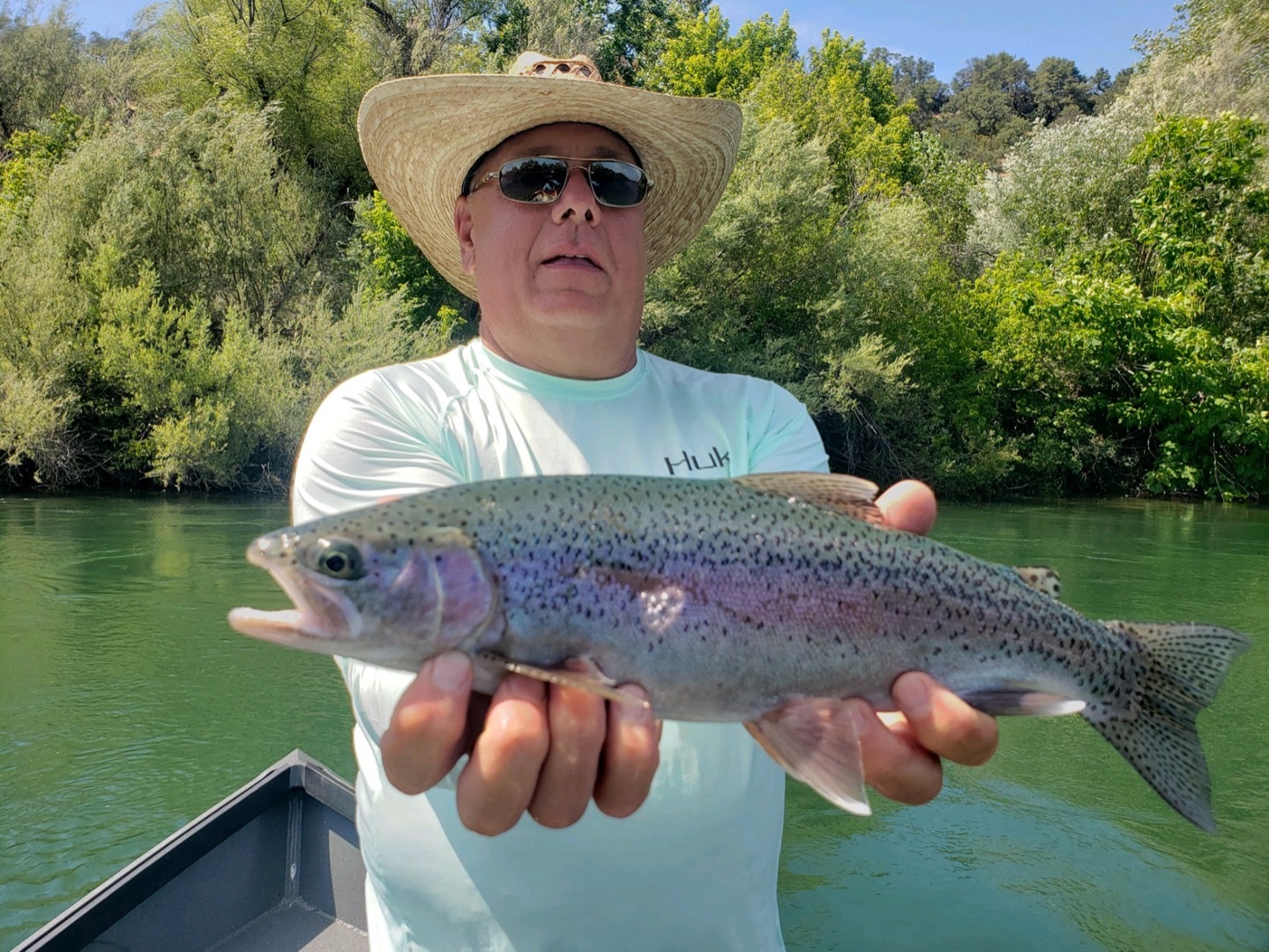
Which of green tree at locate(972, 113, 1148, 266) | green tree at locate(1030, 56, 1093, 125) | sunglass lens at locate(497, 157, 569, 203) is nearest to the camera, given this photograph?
sunglass lens at locate(497, 157, 569, 203)

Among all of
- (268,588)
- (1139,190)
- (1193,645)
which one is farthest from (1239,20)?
(1193,645)

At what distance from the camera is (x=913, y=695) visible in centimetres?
204

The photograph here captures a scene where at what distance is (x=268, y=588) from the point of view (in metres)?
13.4

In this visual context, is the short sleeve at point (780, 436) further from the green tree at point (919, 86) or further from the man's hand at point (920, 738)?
the green tree at point (919, 86)

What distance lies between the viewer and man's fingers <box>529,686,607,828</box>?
1816mm

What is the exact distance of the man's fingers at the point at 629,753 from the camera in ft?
6.04

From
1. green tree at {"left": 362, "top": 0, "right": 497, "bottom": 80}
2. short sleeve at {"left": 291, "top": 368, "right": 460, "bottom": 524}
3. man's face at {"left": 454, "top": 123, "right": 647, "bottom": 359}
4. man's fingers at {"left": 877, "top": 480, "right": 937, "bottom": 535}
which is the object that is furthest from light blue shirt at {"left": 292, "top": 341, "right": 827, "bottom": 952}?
green tree at {"left": 362, "top": 0, "right": 497, "bottom": 80}

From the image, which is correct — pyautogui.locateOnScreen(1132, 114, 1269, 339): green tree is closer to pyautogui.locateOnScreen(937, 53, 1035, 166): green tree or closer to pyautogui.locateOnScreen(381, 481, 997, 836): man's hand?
pyautogui.locateOnScreen(381, 481, 997, 836): man's hand

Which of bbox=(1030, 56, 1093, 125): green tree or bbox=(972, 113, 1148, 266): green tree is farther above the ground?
bbox=(1030, 56, 1093, 125): green tree

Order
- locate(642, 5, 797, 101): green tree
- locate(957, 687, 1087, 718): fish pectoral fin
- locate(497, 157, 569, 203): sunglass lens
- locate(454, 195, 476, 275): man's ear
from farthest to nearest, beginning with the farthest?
locate(642, 5, 797, 101): green tree, locate(454, 195, 476, 275): man's ear, locate(497, 157, 569, 203): sunglass lens, locate(957, 687, 1087, 718): fish pectoral fin

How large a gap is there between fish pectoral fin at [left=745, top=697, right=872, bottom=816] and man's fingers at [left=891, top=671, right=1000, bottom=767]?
0.14 metres

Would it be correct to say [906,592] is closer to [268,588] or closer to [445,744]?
[445,744]

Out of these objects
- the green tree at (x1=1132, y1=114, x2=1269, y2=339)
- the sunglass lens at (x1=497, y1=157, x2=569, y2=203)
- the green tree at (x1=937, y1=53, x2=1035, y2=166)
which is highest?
the green tree at (x1=937, y1=53, x2=1035, y2=166)

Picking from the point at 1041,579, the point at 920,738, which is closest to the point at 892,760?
the point at 920,738
